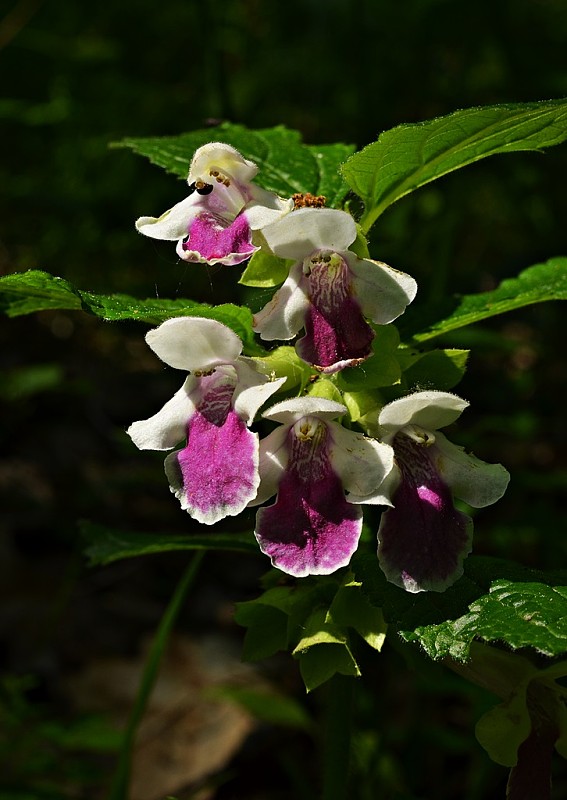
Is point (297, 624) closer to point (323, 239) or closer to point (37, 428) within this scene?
point (323, 239)

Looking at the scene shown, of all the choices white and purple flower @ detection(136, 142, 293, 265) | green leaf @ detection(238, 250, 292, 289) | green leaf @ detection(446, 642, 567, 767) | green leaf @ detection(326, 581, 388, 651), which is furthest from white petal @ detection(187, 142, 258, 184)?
green leaf @ detection(446, 642, 567, 767)

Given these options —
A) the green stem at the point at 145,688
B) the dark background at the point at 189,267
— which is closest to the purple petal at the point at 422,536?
the green stem at the point at 145,688

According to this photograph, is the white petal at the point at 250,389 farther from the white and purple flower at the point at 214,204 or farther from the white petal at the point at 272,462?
the white and purple flower at the point at 214,204

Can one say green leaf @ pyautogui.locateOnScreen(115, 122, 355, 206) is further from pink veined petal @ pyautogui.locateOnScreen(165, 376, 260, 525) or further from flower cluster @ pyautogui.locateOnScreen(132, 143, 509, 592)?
pink veined petal @ pyautogui.locateOnScreen(165, 376, 260, 525)

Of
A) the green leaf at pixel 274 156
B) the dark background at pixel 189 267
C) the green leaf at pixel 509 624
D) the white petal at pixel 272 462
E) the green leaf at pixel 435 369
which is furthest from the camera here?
the dark background at pixel 189 267

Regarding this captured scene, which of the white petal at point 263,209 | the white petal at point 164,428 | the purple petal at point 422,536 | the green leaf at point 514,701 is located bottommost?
the green leaf at point 514,701

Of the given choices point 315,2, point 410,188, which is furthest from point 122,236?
point 410,188

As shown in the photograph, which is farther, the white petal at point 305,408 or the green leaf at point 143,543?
A: the green leaf at point 143,543
